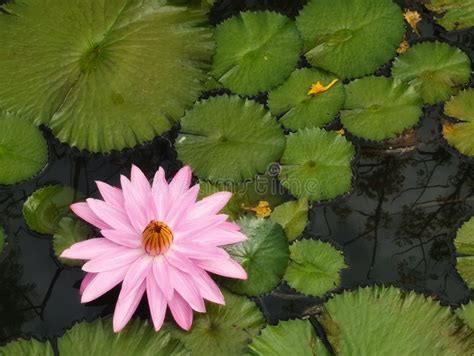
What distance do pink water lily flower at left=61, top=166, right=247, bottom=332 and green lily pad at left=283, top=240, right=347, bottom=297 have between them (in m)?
A: 0.37

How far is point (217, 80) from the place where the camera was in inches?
114

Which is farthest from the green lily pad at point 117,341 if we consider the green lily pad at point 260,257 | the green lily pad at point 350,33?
the green lily pad at point 350,33

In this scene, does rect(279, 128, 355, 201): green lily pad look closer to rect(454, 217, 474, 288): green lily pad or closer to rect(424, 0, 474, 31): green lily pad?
rect(454, 217, 474, 288): green lily pad

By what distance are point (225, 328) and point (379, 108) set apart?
1.18m

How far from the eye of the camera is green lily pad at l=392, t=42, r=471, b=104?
9.51 feet

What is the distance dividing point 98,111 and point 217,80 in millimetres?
542

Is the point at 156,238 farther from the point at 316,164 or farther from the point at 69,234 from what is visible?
the point at 316,164

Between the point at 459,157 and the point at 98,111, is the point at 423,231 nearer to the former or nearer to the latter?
the point at 459,157

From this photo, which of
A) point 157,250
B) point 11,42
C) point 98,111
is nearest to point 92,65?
point 98,111

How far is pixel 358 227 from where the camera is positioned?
104 inches

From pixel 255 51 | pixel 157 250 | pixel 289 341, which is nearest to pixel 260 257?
pixel 289 341

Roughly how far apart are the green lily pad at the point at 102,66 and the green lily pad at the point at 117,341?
0.80m

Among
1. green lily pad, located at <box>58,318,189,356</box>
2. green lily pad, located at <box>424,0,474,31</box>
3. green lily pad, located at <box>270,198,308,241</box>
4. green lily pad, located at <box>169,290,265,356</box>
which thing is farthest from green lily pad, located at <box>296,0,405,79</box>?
green lily pad, located at <box>58,318,189,356</box>

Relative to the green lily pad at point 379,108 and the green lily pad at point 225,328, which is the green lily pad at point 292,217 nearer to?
the green lily pad at point 225,328
